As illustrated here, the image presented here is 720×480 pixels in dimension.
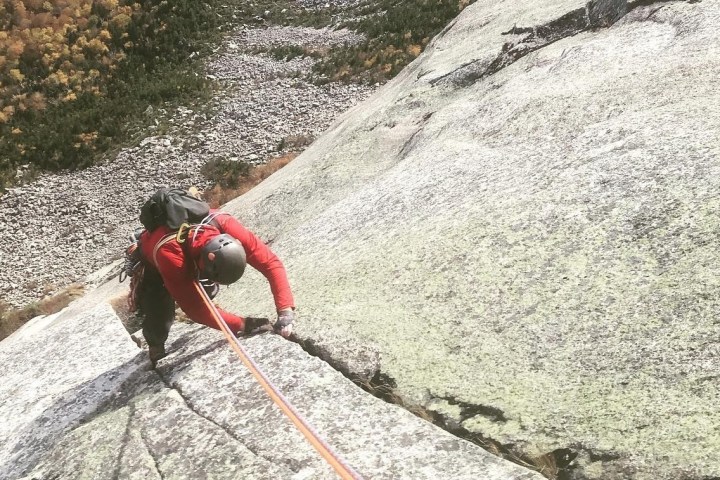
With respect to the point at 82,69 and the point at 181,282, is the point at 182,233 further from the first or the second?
the point at 82,69

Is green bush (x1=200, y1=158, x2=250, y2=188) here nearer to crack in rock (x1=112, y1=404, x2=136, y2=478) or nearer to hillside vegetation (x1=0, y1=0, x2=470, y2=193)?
hillside vegetation (x1=0, y1=0, x2=470, y2=193)

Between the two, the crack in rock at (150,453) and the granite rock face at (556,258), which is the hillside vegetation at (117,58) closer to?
the granite rock face at (556,258)

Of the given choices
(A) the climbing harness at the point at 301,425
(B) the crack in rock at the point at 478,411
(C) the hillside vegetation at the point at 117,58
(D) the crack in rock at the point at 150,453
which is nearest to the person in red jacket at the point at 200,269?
(A) the climbing harness at the point at 301,425

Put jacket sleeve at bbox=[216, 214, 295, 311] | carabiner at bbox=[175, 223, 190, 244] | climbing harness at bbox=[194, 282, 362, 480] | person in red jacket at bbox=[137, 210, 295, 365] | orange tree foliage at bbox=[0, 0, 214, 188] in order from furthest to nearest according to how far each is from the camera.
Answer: orange tree foliage at bbox=[0, 0, 214, 188] → jacket sleeve at bbox=[216, 214, 295, 311] → carabiner at bbox=[175, 223, 190, 244] → person in red jacket at bbox=[137, 210, 295, 365] → climbing harness at bbox=[194, 282, 362, 480]

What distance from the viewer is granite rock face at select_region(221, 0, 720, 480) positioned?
4355 mm

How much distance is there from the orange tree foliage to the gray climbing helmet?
82.3ft

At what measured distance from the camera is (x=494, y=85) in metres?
12.0

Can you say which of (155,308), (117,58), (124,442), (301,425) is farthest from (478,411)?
(117,58)

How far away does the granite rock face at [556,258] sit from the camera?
436 centimetres

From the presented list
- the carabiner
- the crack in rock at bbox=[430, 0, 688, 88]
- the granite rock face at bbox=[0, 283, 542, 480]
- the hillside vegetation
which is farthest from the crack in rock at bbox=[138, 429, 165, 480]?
the hillside vegetation

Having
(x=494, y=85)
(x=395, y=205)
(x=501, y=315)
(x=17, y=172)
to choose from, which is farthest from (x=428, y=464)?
(x=17, y=172)

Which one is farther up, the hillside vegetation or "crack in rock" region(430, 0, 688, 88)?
the hillside vegetation

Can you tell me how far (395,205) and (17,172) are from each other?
24513 mm

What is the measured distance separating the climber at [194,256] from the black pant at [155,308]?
0.4 inches
